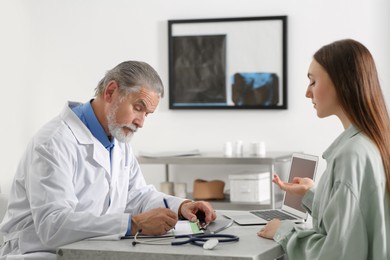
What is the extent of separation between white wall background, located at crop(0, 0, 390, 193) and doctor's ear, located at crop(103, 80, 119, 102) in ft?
7.83

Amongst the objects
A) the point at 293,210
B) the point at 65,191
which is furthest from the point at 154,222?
the point at 293,210

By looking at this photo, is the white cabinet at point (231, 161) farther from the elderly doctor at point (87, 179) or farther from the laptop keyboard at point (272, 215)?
the elderly doctor at point (87, 179)

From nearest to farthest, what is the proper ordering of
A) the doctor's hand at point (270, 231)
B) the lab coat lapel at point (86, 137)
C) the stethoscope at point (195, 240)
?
the stethoscope at point (195, 240)
the doctor's hand at point (270, 231)
the lab coat lapel at point (86, 137)

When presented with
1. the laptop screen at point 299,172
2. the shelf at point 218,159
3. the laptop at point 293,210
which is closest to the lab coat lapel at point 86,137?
the laptop at point 293,210

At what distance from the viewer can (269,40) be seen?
4.92 meters

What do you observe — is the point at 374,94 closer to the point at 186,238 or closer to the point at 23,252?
the point at 186,238

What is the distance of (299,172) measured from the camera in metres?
2.95

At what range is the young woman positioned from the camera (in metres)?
1.90

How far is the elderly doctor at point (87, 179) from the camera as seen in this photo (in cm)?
240

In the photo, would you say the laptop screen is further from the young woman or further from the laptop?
the young woman

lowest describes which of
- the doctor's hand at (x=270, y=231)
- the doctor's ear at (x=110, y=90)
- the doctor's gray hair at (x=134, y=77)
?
the doctor's hand at (x=270, y=231)

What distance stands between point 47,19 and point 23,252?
3.17m

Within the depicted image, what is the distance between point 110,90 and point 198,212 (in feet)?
1.87

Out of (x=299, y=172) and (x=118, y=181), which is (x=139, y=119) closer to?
(x=118, y=181)
